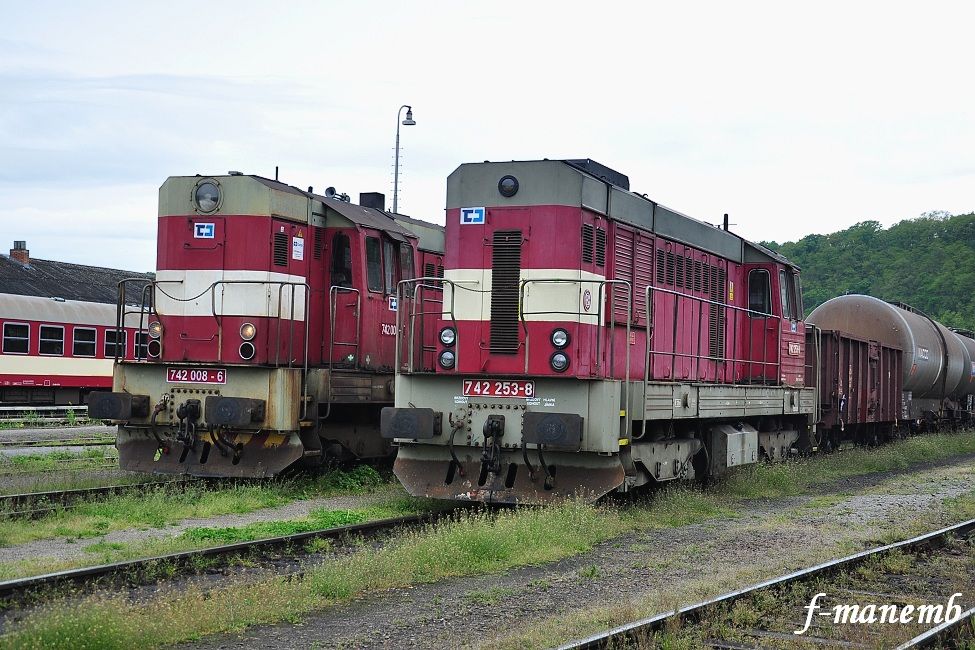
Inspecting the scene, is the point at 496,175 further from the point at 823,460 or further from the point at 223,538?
the point at 823,460

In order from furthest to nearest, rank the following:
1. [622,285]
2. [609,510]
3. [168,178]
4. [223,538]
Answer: [168,178] → [622,285] → [609,510] → [223,538]

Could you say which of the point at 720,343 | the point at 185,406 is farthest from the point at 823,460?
the point at 185,406

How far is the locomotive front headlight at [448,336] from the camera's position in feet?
38.0

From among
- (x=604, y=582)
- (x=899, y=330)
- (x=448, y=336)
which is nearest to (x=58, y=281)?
(x=899, y=330)

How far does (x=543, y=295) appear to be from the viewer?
37.1 feet

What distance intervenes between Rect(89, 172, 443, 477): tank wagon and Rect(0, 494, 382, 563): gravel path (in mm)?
1034

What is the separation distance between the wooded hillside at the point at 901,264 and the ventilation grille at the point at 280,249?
51.7 meters

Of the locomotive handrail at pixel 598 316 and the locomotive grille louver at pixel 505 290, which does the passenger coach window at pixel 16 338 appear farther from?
the locomotive handrail at pixel 598 316

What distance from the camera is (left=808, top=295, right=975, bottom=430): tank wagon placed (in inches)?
907

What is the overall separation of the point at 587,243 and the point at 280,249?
4345 millimetres

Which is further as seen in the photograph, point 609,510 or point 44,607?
point 609,510

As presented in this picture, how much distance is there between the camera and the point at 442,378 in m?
11.2

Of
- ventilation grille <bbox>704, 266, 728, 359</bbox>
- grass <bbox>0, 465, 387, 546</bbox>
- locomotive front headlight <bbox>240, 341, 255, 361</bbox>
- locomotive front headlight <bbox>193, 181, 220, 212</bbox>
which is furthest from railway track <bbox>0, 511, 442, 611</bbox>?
ventilation grille <bbox>704, 266, 728, 359</bbox>

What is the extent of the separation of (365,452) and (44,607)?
8.07 m
